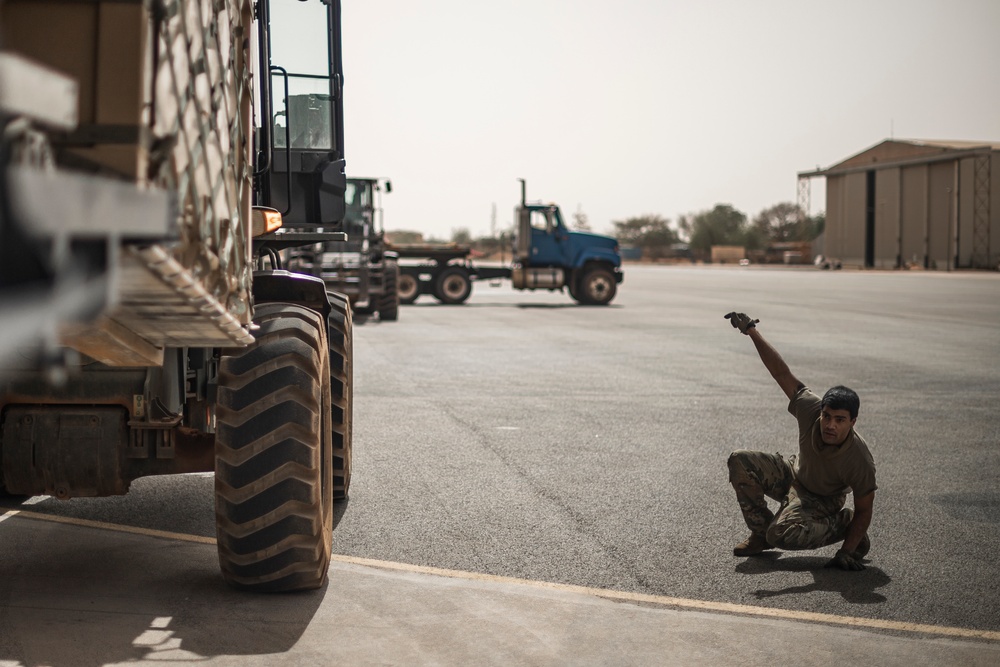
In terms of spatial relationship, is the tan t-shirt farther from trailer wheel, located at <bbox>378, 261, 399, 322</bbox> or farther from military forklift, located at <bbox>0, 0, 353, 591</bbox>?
trailer wheel, located at <bbox>378, 261, 399, 322</bbox>

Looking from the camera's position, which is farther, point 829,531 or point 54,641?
point 829,531

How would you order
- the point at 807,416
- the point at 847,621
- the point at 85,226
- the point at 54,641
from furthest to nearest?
the point at 807,416 → the point at 847,621 → the point at 54,641 → the point at 85,226

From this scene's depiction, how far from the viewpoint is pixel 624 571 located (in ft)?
19.8

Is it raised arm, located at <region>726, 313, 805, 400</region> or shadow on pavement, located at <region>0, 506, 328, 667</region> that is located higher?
raised arm, located at <region>726, 313, 805, 400</region>

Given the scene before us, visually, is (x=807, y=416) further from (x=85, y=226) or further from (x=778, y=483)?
(x=85, y=226)

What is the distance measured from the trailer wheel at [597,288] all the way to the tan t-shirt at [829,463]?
29.2 metres

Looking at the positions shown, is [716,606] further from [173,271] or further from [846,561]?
[173,271]

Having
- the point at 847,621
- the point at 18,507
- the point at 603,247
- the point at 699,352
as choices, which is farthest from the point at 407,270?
the point at 847,621

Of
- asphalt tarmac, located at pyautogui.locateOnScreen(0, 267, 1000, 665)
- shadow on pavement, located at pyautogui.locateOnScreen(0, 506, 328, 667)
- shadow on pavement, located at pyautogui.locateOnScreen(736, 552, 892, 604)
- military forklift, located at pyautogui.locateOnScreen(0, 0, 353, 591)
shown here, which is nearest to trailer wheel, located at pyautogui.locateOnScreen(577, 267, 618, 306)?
asphalt tarmac, located at pyautogui.locateOnScreen(0, 267, 1000, 665)

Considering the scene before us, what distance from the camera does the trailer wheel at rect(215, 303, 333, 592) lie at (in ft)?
16.6

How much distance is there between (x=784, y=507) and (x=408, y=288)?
1221 inches

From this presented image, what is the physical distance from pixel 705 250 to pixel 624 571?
135460mm

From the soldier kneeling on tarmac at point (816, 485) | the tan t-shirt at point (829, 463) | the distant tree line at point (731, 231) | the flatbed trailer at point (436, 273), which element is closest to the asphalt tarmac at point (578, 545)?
the soldier kneeling on tarmac at point (816, 485)

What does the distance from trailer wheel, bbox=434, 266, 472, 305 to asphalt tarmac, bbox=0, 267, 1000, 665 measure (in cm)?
2176
